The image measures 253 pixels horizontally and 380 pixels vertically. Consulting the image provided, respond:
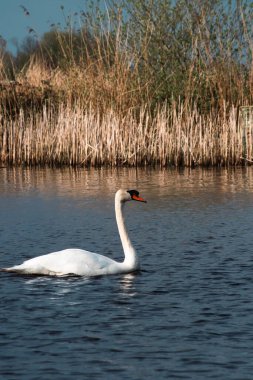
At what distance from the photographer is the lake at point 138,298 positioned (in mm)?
6637

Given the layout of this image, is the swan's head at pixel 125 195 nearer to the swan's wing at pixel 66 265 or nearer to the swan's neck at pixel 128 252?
the swan's neck at pixel 128 252

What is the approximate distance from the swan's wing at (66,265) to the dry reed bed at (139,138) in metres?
13.6

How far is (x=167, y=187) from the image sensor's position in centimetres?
1984

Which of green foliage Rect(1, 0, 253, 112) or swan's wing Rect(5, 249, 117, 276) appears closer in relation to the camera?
swan's wing Rect(5, 249, 117, 276)

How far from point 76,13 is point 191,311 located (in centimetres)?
1801

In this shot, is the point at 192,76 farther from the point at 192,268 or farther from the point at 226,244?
the point at 192,268

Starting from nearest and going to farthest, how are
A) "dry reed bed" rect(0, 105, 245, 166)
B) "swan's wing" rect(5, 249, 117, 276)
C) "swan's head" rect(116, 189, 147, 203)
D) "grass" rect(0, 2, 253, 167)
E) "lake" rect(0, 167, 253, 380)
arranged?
"lake" rect(0, 167, 253, 380), "swan's wing" rect(5, 249, 117, 276), "swan's head" rect(116, 189, 147, 203), "dry reed bed" rect(0, 105, 245, 166), "grass" rect(0, 2, 253, 167)

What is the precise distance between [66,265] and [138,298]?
1293mm

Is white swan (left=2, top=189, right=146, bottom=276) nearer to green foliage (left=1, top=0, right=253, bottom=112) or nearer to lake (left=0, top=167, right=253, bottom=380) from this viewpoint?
lake (left=0, top=167, right=253, bottom=380)

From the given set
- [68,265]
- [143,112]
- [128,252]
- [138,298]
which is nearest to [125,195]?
[128,252]

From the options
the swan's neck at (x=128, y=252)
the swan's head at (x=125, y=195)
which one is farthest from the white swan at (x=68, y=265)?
the swan's head at (x=125, y=195)

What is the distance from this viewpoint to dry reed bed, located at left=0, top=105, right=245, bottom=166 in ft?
77.9

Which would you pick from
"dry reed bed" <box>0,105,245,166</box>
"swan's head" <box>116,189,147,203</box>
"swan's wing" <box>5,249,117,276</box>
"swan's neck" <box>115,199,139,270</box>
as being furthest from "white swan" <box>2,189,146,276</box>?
"dry reed bed" <box>0,105,245,166</box>

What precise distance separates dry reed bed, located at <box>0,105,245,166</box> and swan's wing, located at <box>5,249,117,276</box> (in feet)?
44.7
